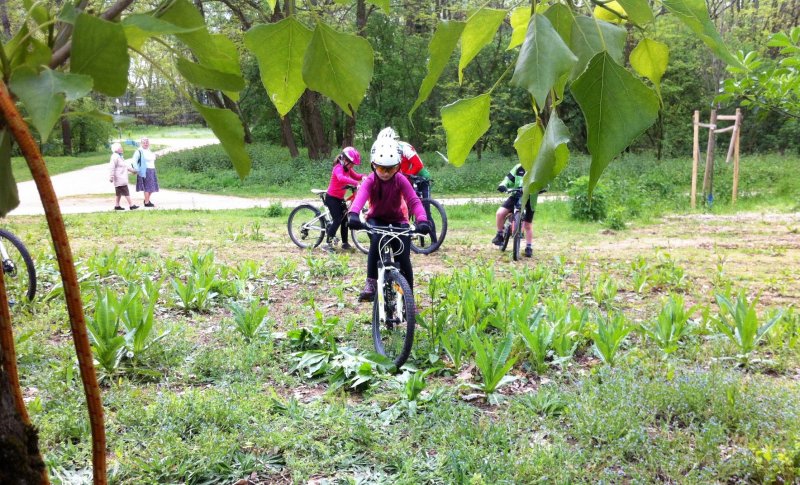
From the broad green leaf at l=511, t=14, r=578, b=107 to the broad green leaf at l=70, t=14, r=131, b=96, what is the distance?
0.77 feet

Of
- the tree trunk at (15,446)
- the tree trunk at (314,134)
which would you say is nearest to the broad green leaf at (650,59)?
the tree trunk at (15,446)

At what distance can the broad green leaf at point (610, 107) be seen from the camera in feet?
1.24

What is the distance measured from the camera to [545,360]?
4285 mm

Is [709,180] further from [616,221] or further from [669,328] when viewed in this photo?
[669,328]

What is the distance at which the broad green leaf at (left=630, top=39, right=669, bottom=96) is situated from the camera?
0.55 meters

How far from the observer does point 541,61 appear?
401mm

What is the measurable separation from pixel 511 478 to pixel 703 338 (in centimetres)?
256

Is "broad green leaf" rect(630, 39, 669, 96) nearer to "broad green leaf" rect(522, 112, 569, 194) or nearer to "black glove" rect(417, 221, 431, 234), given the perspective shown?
"broad green leaf" rect(522, 112, 569, 194)

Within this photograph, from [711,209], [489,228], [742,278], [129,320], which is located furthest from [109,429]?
[711,209]

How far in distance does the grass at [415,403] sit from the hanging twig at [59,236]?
2.58m

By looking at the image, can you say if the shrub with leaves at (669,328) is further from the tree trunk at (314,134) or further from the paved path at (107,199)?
the tree trunk at (314,134)

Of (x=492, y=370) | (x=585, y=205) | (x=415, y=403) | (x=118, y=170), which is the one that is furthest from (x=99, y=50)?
(x=118, y=170)

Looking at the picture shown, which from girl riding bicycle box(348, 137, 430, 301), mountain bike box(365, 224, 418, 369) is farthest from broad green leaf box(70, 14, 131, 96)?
girl riding bicycle box(348, 137, 430, 301)

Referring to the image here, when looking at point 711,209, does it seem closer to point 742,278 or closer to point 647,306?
point 742,278
